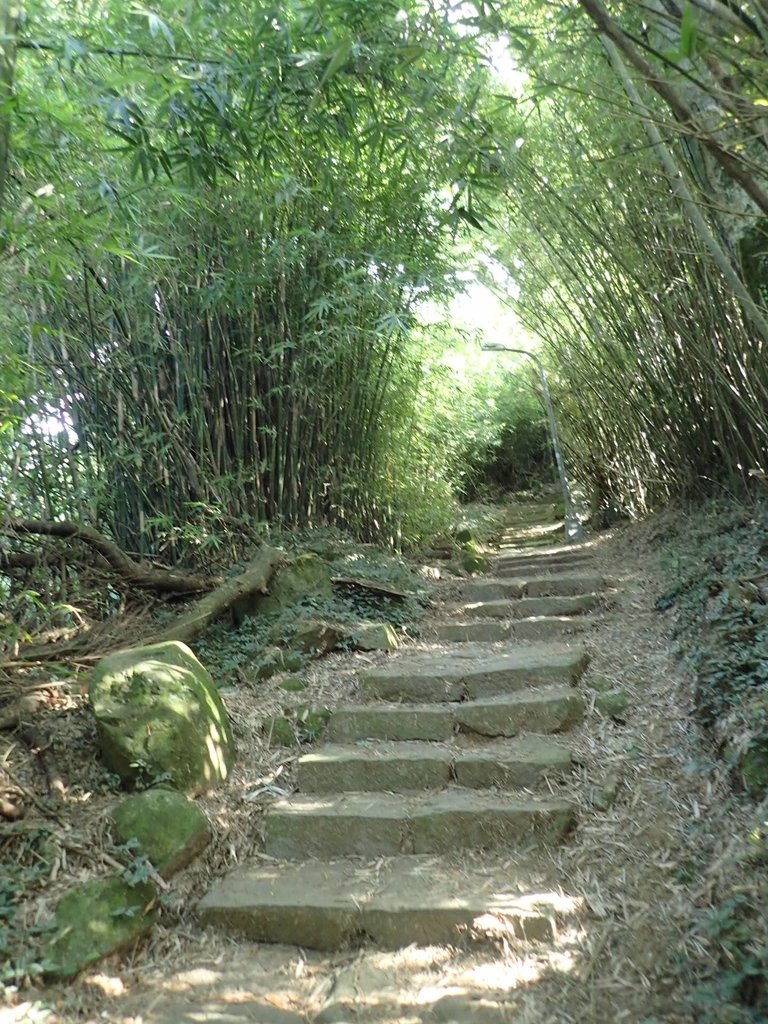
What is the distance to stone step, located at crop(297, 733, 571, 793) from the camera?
229cm

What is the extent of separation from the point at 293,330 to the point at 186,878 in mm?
2825

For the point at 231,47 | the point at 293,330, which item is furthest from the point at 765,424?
the point at 231,47

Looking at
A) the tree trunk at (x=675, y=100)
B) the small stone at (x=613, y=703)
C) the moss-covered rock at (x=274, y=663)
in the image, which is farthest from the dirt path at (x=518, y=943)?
the tree trunk at (x=675, y=100)

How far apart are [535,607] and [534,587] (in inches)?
16.8

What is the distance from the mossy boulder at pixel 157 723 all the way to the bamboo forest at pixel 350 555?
0.04ft

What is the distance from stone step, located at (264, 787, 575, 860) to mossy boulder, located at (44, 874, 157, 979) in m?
0.43

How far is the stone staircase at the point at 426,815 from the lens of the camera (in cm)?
181

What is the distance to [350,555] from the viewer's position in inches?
166

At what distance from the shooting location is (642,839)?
75.9 inches

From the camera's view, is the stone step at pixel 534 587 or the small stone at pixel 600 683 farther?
the stone step at pixel 534 587

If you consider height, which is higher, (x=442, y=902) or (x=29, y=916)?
(x=29, y=916)

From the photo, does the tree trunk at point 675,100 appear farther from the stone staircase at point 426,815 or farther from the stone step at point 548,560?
the stone step at point 548,560

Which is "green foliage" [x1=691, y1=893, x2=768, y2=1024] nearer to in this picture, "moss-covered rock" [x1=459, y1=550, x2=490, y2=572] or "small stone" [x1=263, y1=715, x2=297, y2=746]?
"small stone" [x1=263, y1=715, x2=297, y2=746]

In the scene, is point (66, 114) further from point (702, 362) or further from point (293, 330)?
point (702, 362)
